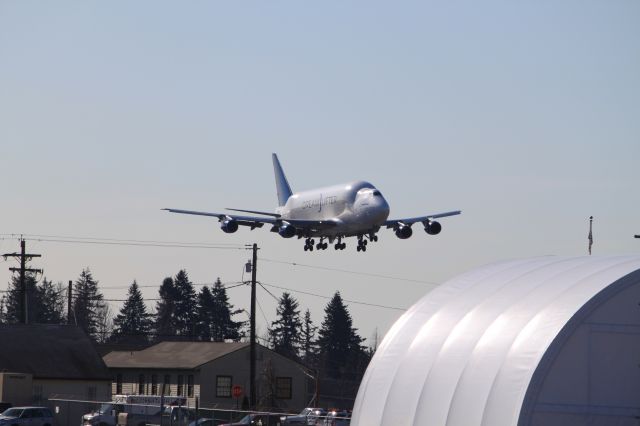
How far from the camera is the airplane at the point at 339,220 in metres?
69.1

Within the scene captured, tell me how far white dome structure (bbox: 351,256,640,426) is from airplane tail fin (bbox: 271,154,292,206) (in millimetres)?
67425

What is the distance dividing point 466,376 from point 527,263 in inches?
192

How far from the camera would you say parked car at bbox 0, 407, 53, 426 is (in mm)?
53656

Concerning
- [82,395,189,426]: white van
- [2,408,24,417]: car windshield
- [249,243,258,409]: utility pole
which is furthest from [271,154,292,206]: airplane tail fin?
[2,408,24,417]: car windshield

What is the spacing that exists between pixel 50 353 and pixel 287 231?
16379 mm

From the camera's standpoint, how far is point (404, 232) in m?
71.3

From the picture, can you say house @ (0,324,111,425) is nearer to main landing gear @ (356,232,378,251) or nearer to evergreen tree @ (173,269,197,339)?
main landing gear @ (356,232,378,251)

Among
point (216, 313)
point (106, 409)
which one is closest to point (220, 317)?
point (216, 313)

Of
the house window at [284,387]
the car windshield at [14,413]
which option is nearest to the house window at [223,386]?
the house window at [284,387]

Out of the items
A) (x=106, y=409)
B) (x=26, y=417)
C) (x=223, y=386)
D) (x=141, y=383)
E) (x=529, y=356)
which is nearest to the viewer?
(x=529, y=356)

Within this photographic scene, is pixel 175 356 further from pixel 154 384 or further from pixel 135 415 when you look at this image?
pixel 135 415

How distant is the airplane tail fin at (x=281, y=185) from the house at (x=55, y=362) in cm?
2185

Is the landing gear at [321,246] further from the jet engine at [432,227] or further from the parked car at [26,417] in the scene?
the parked car at [26,417]

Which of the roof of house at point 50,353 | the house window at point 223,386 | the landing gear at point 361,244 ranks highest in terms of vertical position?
the landing gear at point 361,244
